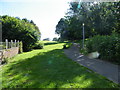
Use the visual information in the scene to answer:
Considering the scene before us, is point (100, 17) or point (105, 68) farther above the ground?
point (100, 17)

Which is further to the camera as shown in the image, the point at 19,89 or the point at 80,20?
the point at 80,20

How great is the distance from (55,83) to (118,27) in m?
15.4

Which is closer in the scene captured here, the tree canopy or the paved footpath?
the paved footpath

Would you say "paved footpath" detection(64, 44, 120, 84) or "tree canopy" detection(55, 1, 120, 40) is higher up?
"tree canopy" detection(55, 1, 120, 40)

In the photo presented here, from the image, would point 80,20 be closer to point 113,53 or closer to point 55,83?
point 113,53

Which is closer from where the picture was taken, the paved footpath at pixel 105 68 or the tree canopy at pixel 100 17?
the paved footpath at pixel 105 68

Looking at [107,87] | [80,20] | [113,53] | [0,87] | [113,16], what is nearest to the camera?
[107,87]

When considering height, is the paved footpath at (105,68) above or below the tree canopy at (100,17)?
below

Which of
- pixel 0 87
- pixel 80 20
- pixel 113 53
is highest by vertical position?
pixel 80 20

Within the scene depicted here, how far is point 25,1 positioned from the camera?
19.3 feet

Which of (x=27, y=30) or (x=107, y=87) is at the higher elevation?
(x=27, y=30)

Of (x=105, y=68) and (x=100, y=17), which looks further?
(x=100, y=17)

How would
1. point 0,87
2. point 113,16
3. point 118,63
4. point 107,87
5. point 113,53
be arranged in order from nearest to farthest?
point 107,87
point 0,87
point 118,63
point 113,53
point 113,16

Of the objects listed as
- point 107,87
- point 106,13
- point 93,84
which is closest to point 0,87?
point 93,84
